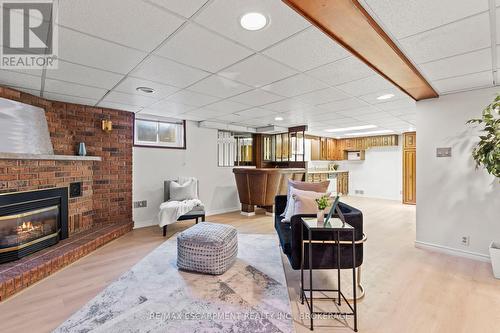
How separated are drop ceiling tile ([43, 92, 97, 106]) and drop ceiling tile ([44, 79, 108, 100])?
17 cm

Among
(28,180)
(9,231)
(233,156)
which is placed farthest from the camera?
(233,156)

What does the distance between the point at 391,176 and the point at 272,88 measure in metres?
6.70

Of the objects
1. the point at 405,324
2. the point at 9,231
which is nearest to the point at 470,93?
the point at 405,324

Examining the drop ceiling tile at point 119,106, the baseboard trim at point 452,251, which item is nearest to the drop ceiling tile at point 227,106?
the drop ceiling tile at point 119,106

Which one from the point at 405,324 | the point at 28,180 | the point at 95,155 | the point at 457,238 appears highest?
the point at 95,155

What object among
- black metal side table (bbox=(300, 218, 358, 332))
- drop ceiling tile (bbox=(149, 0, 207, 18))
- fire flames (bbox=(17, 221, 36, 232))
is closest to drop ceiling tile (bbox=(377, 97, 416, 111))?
black metal side table (bbox=(300, 218, 358, 332))

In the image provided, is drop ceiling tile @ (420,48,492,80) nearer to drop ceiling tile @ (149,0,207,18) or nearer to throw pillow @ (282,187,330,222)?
throw pillow @ (282,187,330,222)

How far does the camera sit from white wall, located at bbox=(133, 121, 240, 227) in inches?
183

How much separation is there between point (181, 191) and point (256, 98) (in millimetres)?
2411

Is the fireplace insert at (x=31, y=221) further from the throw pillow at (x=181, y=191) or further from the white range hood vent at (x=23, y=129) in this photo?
the throw pillow at (x=181, y=191)

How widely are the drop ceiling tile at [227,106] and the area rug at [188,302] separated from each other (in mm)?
2389

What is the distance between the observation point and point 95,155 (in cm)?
405

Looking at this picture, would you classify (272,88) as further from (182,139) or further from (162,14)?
(182,139)

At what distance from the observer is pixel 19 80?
8.68 feet
